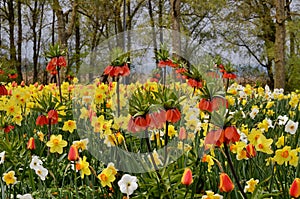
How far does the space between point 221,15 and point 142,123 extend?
47.6 ft

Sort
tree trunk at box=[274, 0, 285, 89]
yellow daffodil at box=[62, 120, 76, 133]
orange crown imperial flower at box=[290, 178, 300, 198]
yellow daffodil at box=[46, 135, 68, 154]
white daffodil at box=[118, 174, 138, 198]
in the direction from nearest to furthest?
orange crown imperial flower at box=[290, 178, 300, 198], white daffodil at box=[118, 174, 138, 198], yellow daffodil at box=[46, 135, 68, 154], yellow daffodil at box=[62, 120, 76, 133], tree trunk at box=[274, 0, 285, 89]

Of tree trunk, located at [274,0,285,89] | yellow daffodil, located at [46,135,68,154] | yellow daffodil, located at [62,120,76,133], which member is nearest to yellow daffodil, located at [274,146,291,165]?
yellow daffodil, located at [46,135,68,154]

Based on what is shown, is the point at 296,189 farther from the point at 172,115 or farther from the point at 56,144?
the point at 56,144

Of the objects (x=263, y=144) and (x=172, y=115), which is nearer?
(x=172, y=115)

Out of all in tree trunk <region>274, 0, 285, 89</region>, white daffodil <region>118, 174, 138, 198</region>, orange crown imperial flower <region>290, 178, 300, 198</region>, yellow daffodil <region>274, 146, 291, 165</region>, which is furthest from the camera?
tree trunk <region>274, 0, 285, 89</region>

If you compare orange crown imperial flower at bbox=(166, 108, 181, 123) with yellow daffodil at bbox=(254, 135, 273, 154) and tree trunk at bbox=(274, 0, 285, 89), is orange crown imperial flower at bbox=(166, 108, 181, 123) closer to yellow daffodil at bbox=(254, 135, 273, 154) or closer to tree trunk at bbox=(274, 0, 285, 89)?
yellow daffodil at bbox=(254, 135, 273, 154)

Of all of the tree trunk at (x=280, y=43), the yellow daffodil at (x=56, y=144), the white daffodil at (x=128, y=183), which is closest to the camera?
the white daffodil at (x=128, y=183)

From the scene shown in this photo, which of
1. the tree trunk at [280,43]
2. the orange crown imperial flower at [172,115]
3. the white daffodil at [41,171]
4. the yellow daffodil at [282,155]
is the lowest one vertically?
the white daffodil at [41,171]

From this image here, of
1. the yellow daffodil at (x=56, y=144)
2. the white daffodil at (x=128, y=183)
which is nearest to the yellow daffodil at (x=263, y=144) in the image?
the white daffodil at (x=128, y=183)

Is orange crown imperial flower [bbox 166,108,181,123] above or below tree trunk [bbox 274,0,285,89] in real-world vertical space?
below

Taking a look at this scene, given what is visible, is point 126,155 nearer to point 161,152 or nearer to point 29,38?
point 161,152

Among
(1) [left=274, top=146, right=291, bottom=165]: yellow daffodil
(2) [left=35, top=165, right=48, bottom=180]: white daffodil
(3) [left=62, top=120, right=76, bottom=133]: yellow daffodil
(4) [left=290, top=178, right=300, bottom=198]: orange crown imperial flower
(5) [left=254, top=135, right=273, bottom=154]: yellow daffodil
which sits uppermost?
(3) [left=62, top=120, right=76, bottom=133]: yellow daffodil

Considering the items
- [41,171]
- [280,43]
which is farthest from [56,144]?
[280,43]

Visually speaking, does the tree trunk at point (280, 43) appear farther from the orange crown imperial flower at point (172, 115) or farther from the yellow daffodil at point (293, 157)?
the orange crown imperial flower at point (172, 115)
